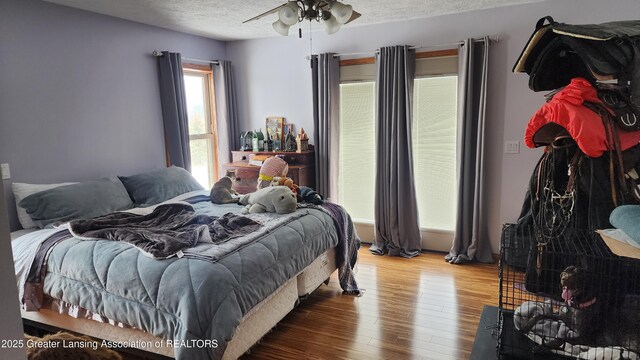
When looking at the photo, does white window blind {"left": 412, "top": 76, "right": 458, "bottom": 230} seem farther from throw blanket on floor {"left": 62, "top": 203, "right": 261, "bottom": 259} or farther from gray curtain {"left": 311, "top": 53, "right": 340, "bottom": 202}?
throw blanket on floor {"left": 62, "top": 203, "right": 261, "bottom": 259}

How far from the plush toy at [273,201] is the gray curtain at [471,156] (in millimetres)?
1901

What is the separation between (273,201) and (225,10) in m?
1.82

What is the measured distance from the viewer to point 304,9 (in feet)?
8.75

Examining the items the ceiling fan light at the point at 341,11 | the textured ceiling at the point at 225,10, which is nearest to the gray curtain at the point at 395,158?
the textured ceiling at the point at 225,10

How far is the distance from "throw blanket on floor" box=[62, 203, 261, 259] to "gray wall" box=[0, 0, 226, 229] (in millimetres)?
893

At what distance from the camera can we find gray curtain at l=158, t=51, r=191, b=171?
4297mm

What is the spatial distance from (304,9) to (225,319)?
1.95 metres

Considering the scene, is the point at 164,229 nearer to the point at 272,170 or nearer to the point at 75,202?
the point at 75,202

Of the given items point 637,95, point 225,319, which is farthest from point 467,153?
point 225,319

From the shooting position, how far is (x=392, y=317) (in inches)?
121

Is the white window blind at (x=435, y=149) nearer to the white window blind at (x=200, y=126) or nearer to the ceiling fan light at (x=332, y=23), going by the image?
the ceiling fan light at (x=332, y=23)

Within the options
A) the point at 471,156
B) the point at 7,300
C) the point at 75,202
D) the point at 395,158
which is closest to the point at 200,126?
the point at 75,202

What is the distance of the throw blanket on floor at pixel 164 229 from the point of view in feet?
8.00

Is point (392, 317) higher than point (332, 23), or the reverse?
point (332, 23)
